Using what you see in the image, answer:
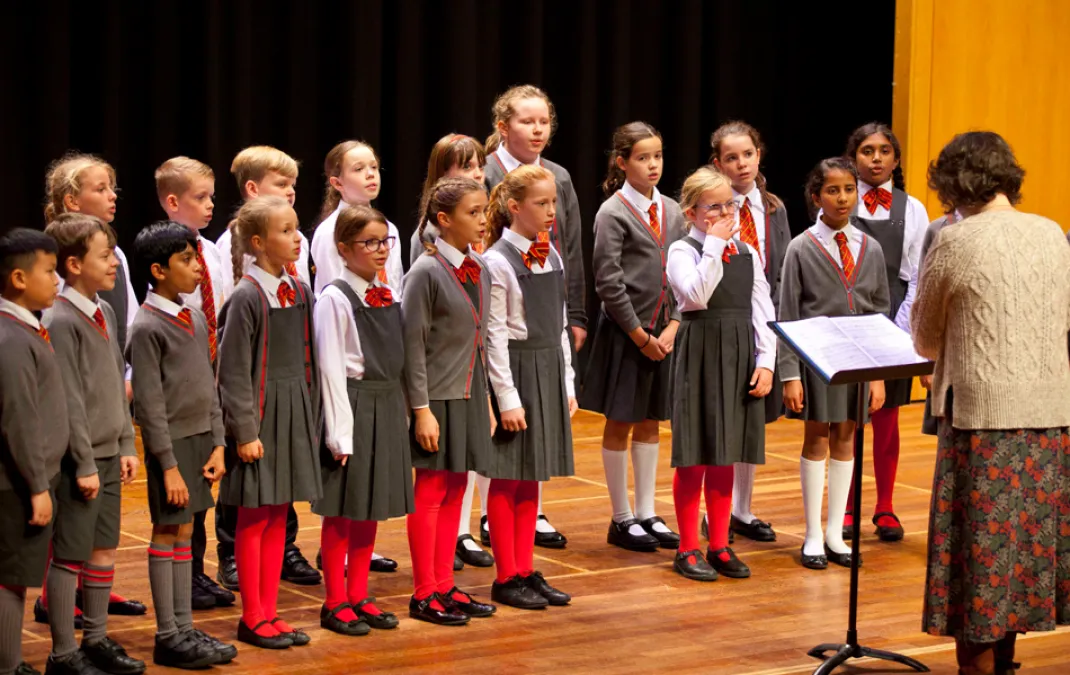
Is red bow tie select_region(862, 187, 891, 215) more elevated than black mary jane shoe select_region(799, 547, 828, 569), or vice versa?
red bow tie select_region(862, 187, 891, 215)

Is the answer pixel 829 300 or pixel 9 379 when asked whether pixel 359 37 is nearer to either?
pixel 829 300

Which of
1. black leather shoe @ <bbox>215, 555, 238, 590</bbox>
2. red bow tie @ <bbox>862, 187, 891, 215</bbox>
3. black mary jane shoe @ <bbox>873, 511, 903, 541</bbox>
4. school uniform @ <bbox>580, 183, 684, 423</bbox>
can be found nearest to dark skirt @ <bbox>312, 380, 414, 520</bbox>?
black leather shoe @ <bbox>215, 555, 238, 590</bbox>

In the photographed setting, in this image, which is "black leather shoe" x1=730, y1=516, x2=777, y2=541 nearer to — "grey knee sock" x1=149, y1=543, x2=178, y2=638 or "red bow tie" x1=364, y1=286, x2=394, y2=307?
"red bow tie" x1=364, y1=286, x2=394, y2=307

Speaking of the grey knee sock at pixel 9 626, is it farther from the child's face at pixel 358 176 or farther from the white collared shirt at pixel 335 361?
the child's face at pixel 358 176

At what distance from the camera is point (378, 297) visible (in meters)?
4.04

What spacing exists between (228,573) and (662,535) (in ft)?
4.93

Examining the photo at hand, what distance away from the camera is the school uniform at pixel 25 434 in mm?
→ 3338

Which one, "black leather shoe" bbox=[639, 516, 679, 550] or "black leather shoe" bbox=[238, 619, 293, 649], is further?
"black leather shoe" bbox=[639, 516, 679, 550]

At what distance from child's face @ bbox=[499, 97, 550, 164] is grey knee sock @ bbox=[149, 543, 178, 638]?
1955 mm

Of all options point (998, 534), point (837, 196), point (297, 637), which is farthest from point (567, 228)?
point (998, 534)

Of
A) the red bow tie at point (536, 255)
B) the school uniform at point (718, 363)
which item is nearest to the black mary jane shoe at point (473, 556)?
the school uniform at point (718, 363)

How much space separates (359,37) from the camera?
7.28m

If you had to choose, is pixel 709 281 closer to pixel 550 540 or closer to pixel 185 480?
pixel 550 540

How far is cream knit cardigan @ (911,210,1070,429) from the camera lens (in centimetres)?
338
